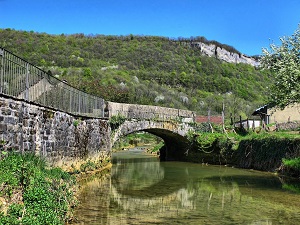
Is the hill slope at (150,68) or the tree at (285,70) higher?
the hill slope at (150,68)

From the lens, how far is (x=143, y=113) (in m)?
27.5

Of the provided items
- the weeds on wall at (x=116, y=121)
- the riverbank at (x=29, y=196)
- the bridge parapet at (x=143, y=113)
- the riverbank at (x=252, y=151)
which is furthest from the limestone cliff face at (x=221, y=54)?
the riverbank at (x=29, y=196)

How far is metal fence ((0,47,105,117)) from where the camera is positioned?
10.1 meters

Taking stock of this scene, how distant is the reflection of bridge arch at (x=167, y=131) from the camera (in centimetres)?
2616

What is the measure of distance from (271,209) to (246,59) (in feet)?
281

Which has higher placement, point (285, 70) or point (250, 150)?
point (285, 70)

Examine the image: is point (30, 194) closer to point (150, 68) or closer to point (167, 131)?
point (167, 131)

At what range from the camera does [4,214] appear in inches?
253

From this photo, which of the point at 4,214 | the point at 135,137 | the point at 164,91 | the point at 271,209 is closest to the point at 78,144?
the point at 271,209

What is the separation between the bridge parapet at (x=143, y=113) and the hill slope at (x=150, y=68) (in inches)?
481

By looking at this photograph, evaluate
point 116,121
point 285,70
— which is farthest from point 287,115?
point 285,70

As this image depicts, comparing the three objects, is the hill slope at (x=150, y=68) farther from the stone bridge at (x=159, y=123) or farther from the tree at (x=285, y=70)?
the tree at (x=285, y=70)

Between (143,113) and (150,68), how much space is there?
136 feet

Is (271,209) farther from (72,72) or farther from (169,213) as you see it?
(72,72)
